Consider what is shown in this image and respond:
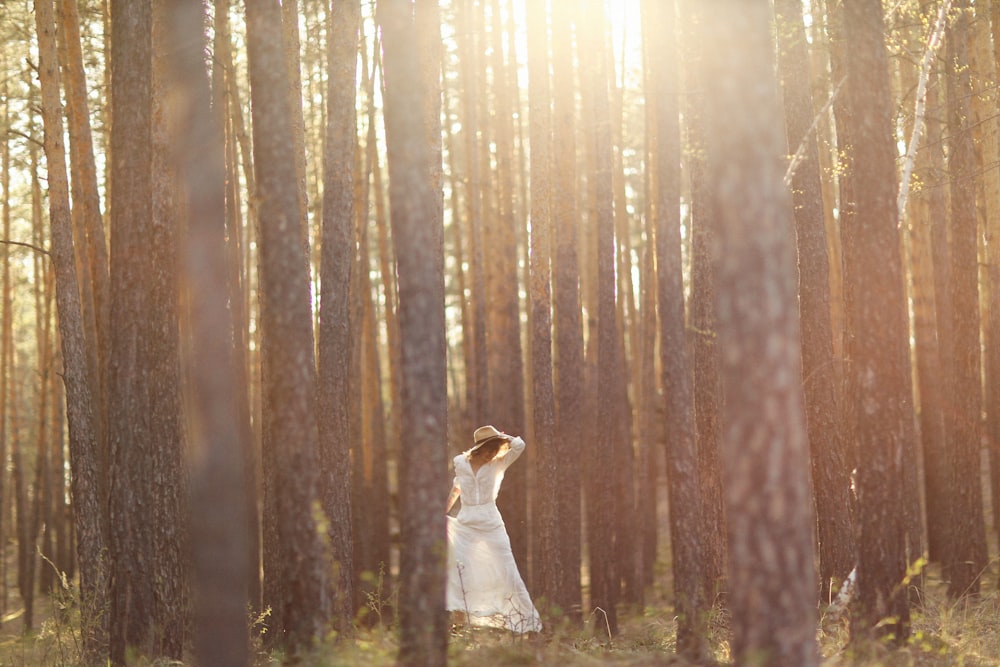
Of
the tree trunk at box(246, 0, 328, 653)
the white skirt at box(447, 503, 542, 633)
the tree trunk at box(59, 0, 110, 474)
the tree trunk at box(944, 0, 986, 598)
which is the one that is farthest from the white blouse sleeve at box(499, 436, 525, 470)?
the tree trunk at box(944, 0, 986, 598)

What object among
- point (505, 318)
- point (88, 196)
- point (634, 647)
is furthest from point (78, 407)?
point (505, 318)

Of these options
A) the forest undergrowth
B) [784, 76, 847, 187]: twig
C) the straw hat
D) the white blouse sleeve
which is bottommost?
the forest undergrowth

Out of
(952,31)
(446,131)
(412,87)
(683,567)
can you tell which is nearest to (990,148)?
(952,31)

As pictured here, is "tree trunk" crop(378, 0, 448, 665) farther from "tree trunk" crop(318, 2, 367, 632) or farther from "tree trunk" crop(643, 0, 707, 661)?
"tree trunk" crop(318, 2, 367, 632)

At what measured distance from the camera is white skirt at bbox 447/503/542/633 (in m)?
9.87

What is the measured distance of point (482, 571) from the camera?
998 centimetres

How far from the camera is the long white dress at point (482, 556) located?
9883 millimetres

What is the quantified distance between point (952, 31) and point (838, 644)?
7.77 metres

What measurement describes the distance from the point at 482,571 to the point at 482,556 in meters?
0.14

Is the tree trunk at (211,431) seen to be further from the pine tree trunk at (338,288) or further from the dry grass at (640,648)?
the pine tree trunk at (338,288)

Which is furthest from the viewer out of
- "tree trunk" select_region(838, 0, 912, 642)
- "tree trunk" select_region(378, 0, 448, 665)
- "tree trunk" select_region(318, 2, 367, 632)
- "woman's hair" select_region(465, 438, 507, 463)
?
"tree trunk" select_region(318, 2, 367, 632)

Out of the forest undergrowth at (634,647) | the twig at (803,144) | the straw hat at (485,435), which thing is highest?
the twig at (803,144)

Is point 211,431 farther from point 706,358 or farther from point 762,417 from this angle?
point 706,358

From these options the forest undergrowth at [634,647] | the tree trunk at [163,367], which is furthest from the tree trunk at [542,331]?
the tree trunk at [163,367]
